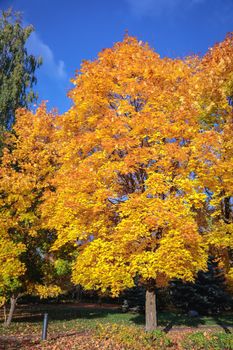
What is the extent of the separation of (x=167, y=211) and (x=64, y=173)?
4.42 meters

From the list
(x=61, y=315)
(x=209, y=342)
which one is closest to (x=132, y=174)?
(x=209, y=342)

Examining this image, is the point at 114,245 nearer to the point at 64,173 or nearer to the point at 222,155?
the point at 64,173

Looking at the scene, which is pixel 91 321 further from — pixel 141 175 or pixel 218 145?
pixel 218 145

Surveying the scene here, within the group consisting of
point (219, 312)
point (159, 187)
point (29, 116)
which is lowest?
point (219, 312)

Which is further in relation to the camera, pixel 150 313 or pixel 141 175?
pixel 141 175

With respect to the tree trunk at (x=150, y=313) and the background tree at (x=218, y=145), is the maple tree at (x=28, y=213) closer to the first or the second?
the tree trunk at (x=150, y=313)

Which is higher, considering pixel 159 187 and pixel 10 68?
pixel 10 68

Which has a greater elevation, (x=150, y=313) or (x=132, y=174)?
(x=132, y=174)

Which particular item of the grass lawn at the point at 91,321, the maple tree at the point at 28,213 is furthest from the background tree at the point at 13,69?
the grass lawn at the point at 91,321

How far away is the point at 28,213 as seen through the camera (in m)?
14.2

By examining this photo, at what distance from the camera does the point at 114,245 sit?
10.0 metres

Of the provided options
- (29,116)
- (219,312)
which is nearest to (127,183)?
(29,116)

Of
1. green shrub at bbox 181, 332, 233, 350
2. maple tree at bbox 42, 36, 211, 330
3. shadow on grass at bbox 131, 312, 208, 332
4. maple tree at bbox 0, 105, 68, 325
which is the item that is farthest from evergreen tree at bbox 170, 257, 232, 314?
green shrub at bbox 181, 332, 233, 350

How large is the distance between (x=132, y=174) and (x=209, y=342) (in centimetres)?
627
